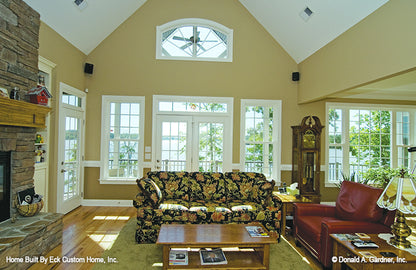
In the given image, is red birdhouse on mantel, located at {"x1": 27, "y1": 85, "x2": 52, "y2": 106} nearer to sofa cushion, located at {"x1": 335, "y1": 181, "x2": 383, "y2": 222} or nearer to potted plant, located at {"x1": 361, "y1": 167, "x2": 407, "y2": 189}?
sofa cushion, located at {"x1": 335, "y1": 181, "x2": 383, "y2": 222}

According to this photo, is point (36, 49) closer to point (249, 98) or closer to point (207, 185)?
point (207, 185)

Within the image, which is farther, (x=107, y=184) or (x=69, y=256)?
Result: (x=107, y=184)

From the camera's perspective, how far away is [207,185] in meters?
3.99

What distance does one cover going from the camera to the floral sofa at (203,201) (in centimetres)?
319

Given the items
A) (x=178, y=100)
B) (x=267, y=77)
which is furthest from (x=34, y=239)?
(x=267, y=77)

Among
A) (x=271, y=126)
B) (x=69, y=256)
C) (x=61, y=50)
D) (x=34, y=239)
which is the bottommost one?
(x=69, y=256)

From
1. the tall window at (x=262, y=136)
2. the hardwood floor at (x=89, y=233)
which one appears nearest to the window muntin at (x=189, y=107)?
the tall window at (x=262, y=136)

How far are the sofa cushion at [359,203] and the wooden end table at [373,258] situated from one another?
308 mm

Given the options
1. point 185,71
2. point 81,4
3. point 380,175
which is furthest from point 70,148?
point 380,175

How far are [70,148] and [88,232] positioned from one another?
1741 mm

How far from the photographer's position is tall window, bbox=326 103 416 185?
543 cm

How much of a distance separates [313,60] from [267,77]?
38.8 inches

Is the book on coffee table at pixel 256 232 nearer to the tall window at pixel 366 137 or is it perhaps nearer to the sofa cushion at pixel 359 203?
the sofa cushion at pixel 359 203

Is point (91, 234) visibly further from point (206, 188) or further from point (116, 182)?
point (206, 188)
